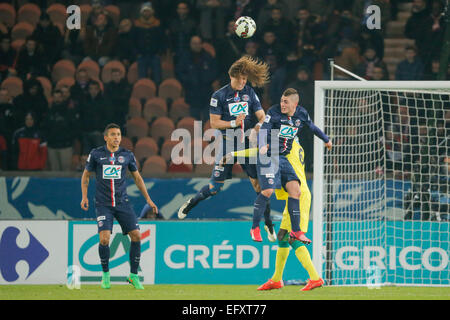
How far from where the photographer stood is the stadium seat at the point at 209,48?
14.9 m

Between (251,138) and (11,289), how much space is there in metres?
3.54

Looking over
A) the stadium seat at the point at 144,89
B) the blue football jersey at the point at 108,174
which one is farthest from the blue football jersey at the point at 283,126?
the stadium seat at the point at 144,89

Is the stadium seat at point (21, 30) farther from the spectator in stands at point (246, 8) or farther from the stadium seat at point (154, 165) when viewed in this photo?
the spectator in stands at point (246, 8)

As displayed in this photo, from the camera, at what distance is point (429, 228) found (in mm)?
11305

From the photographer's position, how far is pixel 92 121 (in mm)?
13891

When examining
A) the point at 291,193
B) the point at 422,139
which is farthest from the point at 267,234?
the point at 422,139

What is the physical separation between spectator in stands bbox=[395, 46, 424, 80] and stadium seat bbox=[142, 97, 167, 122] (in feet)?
13.0

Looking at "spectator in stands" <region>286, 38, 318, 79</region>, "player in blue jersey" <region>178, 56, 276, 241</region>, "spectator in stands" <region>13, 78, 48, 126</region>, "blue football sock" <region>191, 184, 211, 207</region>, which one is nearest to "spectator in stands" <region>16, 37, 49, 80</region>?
"spectator in stands" <region>13, 78, 48, 126</region>

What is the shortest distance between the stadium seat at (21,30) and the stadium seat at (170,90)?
262 centimetres

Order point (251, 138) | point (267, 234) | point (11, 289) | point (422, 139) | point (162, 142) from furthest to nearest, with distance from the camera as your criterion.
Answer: point (162, 142)
point (422, 139)
point (267, 234)
point (11, 289)
point (251, 138)

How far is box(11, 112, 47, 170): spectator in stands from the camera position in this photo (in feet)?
44.2

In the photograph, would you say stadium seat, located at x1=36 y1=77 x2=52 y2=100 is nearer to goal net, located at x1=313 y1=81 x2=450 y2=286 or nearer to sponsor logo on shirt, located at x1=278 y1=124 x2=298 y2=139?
goal net, located at x1=313 y1=81 x2=450 y2=286

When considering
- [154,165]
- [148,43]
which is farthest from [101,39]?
[154,165]

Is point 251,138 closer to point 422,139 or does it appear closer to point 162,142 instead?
point 422,139
